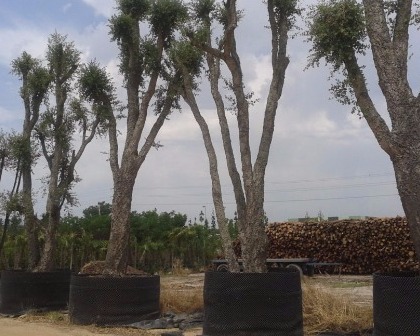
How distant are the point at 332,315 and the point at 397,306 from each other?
2177 millimetres

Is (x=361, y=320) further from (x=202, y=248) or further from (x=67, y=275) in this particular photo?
(x=202, y=248)

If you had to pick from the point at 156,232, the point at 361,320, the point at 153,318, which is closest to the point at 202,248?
the point at 156,232

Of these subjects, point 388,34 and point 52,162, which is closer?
point 388,34

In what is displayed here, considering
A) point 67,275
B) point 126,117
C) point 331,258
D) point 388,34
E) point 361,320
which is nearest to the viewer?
point 388,34

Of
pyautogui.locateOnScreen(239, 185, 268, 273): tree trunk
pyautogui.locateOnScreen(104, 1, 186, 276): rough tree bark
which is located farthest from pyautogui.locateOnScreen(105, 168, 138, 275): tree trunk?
pyautogui.locateOnScreen(239, 185, 268, 273): tree trunk

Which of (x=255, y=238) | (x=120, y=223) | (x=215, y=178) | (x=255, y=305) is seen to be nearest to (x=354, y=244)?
(x=215, y=178)

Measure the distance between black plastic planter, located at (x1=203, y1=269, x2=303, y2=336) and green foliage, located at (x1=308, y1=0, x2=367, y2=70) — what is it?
256 cm

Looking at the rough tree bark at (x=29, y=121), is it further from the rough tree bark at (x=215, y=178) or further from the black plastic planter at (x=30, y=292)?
the rough tree bark at (x=215, y=178)

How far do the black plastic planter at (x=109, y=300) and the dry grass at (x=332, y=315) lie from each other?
2.36 m

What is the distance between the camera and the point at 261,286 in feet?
21.8

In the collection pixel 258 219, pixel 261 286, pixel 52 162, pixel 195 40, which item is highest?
pixel 195 40

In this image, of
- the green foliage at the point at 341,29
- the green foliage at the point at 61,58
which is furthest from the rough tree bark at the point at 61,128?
the green foliage at the point at 341,29

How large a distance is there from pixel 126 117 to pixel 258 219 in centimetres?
462

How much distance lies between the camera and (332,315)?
7.65m
